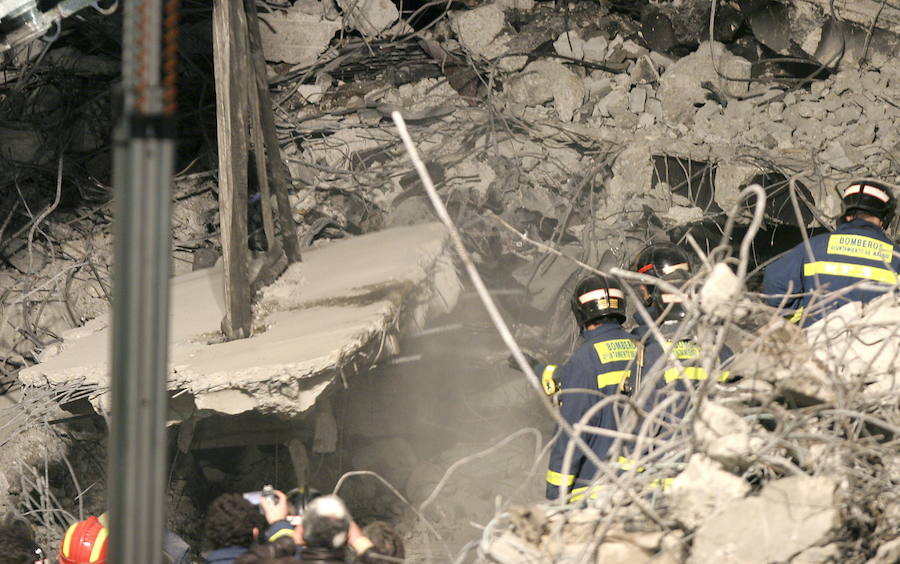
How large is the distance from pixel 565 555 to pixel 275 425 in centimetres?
362

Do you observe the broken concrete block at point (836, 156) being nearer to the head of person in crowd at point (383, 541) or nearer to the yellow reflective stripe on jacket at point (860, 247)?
the yellow reflective stripe on jacket at point (860, 247)

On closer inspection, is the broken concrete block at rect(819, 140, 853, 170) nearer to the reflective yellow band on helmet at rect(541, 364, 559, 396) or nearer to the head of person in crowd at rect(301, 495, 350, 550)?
the reflective yellow band on helmet at rect(541, 364, 559, 396)

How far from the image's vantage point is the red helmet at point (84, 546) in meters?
3.77

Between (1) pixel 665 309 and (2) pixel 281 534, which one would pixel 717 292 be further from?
(2) pixel 281 534

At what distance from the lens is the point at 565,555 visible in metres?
2.94

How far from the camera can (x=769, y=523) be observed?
9.44 ft

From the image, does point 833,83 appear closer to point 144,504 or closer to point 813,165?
point 813,165

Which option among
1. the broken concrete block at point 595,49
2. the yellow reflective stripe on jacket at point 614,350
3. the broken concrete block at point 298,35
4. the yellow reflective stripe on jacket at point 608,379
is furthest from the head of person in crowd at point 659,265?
the broken concrete block at point 298,35

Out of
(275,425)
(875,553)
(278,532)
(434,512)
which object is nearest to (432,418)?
(434,512)

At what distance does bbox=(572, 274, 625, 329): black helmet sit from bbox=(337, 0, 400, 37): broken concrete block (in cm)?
474

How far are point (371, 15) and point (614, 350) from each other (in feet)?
16.9

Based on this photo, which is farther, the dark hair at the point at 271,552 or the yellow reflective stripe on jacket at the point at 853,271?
the yellow reflective stripe on jacket at the point at 853,271

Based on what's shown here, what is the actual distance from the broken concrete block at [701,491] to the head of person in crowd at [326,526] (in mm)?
999

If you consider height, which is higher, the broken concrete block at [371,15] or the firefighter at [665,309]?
the broken concrete block at [371,15]
